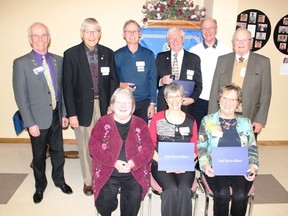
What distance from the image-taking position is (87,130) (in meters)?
3.19

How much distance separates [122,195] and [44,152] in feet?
3.57

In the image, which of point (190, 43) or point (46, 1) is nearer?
point (190, 43)

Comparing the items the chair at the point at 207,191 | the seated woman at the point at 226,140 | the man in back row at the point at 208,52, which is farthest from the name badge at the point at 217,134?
the man in back row at the point at 208,52

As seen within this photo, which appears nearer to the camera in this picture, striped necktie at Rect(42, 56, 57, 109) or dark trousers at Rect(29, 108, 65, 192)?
striped necktie at Rect(42, 56, 57, 109)

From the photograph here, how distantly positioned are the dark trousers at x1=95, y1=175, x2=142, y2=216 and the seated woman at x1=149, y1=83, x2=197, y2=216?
0.23 metres

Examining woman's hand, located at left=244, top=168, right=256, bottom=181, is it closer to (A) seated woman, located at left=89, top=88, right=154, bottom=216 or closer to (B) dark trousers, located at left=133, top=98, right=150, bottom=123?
(A) seated woman, located at left=89, top=88, right=154, bottom=216

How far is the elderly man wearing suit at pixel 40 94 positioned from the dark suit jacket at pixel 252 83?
175 centimetres

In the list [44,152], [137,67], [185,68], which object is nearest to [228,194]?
[185,68]

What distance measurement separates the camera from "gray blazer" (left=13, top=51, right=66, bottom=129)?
9.27 feet

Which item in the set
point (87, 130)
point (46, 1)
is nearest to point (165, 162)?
point (87, 130)

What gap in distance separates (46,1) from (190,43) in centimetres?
228

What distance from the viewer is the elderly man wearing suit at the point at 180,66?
3307 millimetres

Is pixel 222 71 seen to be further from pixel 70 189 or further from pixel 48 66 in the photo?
pixel 70 189

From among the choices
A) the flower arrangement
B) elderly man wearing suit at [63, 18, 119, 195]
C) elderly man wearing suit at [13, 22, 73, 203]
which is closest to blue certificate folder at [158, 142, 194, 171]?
elderly man wearing suit at [63, 18, 119, 195]
